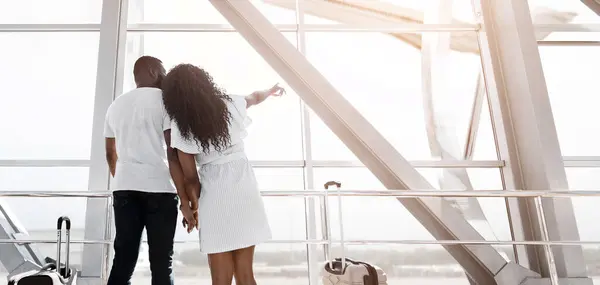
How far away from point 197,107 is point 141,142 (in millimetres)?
333

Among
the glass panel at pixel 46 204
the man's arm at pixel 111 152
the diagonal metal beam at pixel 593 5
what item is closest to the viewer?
the man's arm at pixel 111 152

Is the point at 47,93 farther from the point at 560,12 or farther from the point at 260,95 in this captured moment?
the point at 560,12

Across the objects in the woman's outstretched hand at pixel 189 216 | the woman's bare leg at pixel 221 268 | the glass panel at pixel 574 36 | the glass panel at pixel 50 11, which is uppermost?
the glass panel at pixel 50 11

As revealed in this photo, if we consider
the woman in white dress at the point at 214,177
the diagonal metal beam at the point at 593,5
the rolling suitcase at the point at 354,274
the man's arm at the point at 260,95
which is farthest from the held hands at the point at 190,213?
the diagonal metal beam at the point at 593,5

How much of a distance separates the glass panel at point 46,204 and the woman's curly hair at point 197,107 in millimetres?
2068

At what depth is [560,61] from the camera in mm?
3861

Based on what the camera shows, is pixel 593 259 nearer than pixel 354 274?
No

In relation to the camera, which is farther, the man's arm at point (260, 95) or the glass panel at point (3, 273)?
the glass panel at point (3, 273)

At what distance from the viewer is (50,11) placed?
3.75 m

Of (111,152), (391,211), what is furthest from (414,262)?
(111,152)

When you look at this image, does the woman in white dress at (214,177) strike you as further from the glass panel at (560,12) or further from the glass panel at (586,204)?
the glass panel at (560,12)

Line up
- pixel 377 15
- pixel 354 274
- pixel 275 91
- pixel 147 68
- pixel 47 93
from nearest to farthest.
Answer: pixel 147 68 < pixel 354 274 < pixel 275 91 < pixel 47 93 < pixel 377 15

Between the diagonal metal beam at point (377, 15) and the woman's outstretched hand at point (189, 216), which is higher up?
the diagonal metal beam at point (377, 15)

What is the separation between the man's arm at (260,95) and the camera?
175 cm
